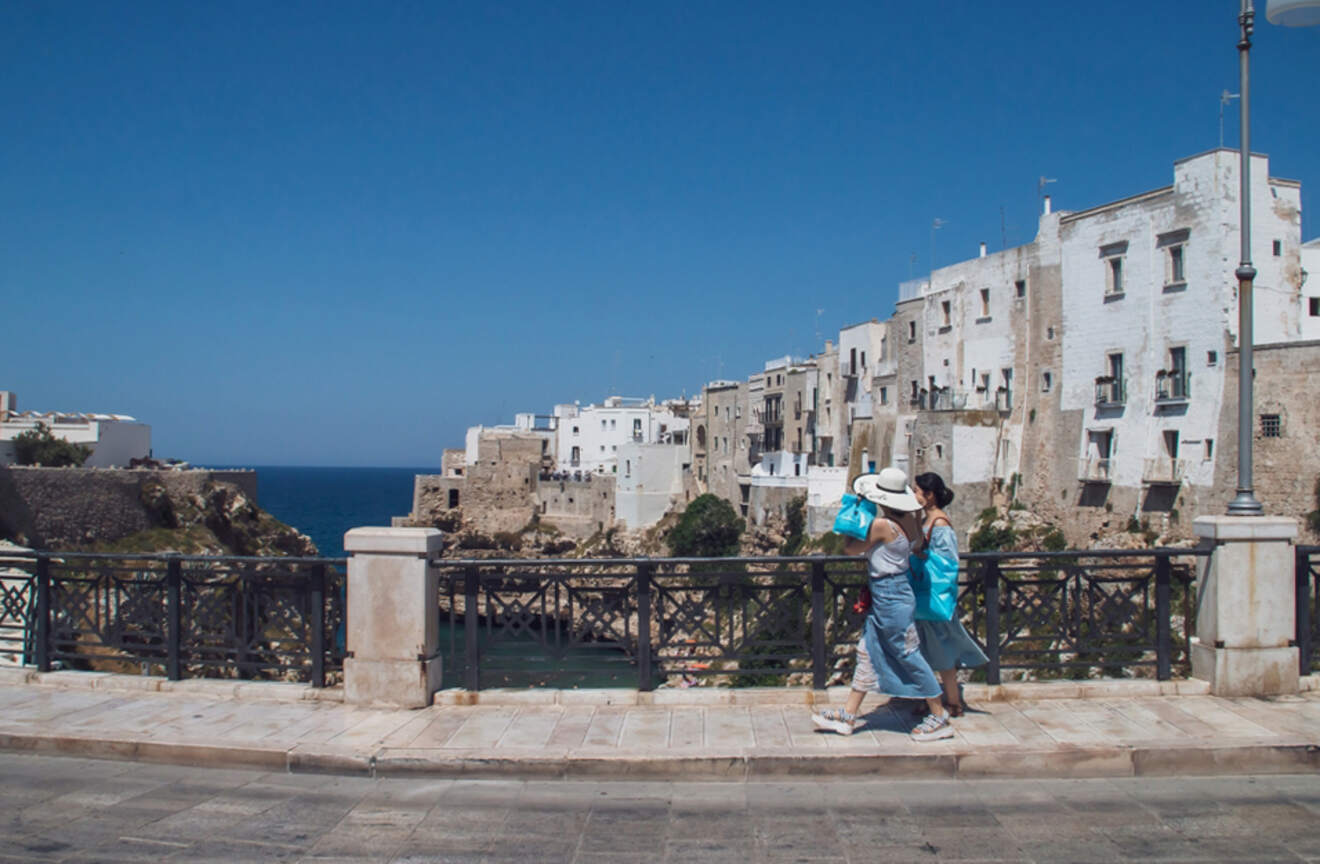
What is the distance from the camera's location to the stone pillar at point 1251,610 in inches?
298

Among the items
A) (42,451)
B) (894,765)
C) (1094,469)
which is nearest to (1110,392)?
(1094,469)

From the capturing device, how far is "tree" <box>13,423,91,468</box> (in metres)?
44.8

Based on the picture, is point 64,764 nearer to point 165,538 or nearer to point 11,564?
point 11,564

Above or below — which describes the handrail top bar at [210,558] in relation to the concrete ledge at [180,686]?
above

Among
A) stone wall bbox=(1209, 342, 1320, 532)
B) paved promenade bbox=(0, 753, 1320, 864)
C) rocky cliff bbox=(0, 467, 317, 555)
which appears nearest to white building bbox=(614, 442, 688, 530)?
rocky cliff bbox=(0, 467, 317, 555)

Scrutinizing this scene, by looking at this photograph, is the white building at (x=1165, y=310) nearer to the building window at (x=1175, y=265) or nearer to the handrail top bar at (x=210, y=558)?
the building window at (x=1175, y=265)

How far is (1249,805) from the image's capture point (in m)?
5.71

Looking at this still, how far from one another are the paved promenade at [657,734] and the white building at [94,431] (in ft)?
156

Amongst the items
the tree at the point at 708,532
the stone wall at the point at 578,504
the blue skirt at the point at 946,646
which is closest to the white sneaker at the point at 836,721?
the blue skirt at the point at 946,646

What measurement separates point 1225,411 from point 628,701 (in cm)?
2964

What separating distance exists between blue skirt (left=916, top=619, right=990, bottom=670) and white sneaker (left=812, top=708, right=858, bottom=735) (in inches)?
28.0

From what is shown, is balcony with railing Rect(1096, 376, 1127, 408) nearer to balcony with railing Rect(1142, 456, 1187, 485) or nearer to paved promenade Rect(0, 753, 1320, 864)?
balcony with railing Rect(1142, 456, 1187, 485)

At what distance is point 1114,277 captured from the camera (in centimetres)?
3488

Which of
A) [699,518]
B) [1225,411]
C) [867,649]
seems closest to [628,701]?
[867,649]
